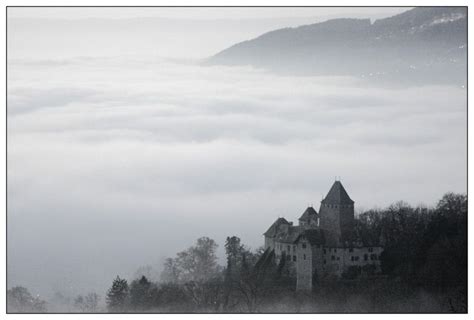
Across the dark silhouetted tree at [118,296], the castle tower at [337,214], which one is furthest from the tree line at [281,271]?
the castle tower at [337,214]

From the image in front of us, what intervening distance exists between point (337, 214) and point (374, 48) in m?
7.49

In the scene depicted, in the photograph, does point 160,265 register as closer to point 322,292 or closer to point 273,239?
point 273,239

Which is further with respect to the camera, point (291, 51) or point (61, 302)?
point (291, 51)

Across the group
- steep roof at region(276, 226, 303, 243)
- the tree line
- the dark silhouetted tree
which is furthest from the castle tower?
the dark silhouetted tree

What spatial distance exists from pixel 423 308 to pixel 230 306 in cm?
579

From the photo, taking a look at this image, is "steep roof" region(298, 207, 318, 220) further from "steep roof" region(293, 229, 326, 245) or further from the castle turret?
"steep roof" region(293, 229, 326, 245)

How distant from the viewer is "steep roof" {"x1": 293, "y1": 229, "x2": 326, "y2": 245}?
3198 centimetres

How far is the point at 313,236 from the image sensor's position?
32219mm

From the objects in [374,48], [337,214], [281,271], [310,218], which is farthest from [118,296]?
[374,48]

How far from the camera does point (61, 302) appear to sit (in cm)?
3048

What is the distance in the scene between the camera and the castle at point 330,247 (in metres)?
31.7

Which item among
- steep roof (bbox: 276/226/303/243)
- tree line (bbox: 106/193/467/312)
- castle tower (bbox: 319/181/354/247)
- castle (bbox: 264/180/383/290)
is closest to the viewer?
tree line (bbox: 106/193/467/312)

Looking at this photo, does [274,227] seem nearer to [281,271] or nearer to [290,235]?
[290,235]

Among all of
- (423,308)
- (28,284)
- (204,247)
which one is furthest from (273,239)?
(28,284)
